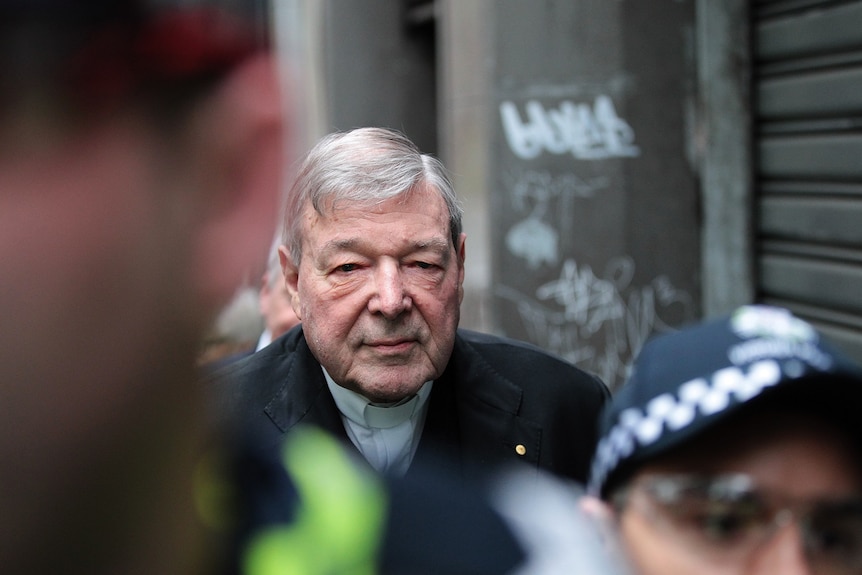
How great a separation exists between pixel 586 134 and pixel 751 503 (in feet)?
17.2

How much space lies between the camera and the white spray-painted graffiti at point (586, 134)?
252 inches

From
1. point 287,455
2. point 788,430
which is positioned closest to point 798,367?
point 788,430

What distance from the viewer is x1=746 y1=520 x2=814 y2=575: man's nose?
4.19 ft

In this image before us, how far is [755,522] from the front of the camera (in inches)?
51.0

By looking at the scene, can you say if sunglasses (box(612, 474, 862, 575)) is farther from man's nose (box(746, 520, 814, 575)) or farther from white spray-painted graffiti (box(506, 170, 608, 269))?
white spray-painted graffiti (box(506, 170, 608, 269))

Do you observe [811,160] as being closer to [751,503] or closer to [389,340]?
[389,340]

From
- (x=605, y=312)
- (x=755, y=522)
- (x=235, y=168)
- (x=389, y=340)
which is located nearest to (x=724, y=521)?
(x=755, y=522)

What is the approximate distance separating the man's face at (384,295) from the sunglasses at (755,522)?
127 centimetres

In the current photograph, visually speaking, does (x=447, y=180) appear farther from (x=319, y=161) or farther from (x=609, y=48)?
(x=609, y=48)

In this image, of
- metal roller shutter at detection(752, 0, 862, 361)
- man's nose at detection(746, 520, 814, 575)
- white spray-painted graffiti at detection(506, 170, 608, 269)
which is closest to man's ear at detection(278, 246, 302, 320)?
man's nose at detection(746, 520, 814, 575)

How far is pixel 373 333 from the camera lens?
2.56 metres

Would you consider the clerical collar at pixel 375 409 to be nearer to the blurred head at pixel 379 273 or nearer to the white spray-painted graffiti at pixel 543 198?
the blurred head at pixel 379 273

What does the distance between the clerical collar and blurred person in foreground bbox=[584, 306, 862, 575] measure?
1252 millimetres

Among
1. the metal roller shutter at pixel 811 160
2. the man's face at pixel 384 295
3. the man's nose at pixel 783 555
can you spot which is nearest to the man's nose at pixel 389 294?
the man's face at pixel 384 295
